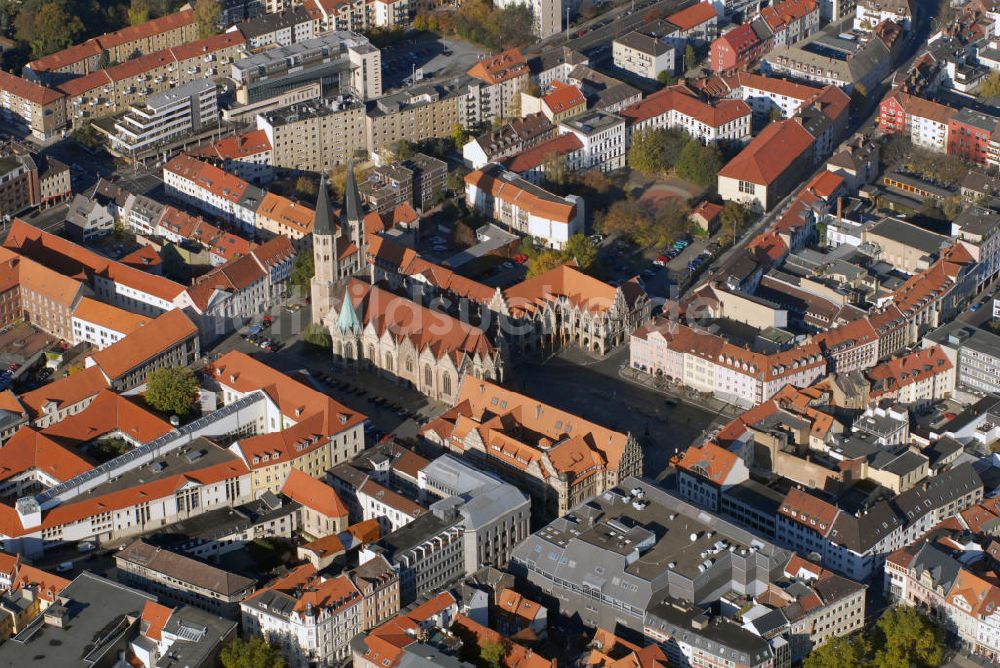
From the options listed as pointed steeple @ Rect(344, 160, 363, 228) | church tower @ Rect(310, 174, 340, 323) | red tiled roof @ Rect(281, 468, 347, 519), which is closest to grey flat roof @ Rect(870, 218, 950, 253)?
pointed steeple @ Rect(344, 160, 363, 228)

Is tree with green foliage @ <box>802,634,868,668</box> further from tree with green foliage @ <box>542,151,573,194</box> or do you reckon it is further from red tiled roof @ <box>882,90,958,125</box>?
red tiled roof @ <box>882,90,958,125</box>

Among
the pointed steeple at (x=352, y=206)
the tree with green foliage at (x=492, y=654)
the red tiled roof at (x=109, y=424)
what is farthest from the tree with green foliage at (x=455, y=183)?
the tree with green foliage at (x=492, y=654)

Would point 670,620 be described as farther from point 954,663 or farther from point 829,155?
point 829,155

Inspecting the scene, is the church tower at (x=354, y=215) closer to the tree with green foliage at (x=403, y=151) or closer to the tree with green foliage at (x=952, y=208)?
the tree with green foliage at (x=403, y=151)

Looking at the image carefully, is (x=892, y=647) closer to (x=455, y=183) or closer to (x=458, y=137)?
(x=455, y=183)

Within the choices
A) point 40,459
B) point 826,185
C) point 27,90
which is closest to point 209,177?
point 27,90

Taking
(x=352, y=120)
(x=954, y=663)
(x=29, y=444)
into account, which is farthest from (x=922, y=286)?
(x=29, y=444)
